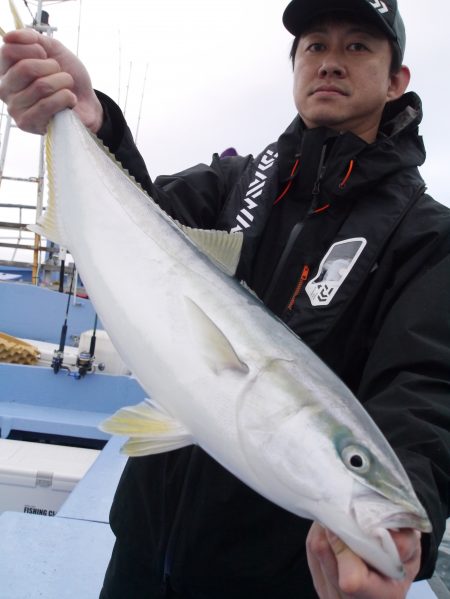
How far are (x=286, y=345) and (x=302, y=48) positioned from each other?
163 centimetres

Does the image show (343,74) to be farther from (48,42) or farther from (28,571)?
(28,571)

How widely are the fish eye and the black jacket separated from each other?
0.29 meters

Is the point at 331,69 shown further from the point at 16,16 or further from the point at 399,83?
the point at 16,16

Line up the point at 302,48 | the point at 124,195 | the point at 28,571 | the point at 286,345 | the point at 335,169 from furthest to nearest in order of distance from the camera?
the point at 28,571
the point at 302,48
the point at 335,169
the point at 124,195
the point at 286,345

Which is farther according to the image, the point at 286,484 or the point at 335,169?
the point at 335,169

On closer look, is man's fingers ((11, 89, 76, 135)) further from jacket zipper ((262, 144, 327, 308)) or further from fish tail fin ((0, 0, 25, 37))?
jacket zipper ((262, 144, 327, 308))

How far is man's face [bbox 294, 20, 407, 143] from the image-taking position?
230cm

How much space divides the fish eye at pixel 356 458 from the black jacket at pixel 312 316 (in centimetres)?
29

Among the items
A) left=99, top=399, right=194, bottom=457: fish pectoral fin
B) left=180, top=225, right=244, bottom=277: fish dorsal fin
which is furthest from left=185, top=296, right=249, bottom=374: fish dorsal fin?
left=180, top=225, right=244, bottom=277: fish dorsal fin

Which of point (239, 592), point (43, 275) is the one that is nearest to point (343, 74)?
point (239, 592)

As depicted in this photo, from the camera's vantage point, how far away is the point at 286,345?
162 cm

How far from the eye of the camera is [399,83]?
253cm

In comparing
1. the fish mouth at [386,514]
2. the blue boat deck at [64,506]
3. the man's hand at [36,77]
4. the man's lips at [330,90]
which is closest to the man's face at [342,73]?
the man's lips at [330,90]

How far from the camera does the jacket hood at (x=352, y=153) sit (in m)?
2.26
